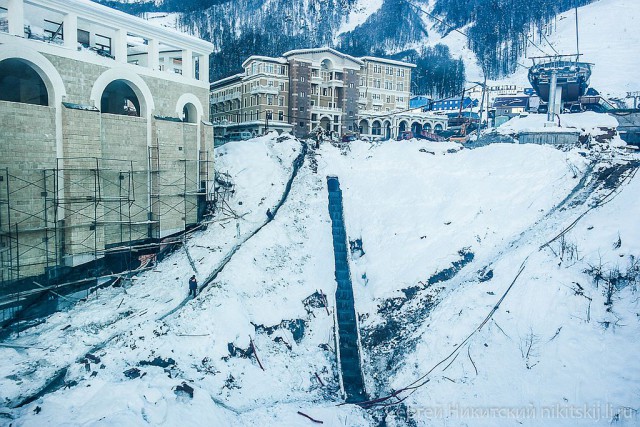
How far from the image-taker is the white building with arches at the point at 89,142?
1617 centimetres

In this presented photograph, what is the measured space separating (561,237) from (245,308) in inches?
504

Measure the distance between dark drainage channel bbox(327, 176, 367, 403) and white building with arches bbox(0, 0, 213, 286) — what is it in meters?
7.73

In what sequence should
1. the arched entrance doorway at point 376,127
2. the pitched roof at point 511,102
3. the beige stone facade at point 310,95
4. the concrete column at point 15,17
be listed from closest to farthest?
the concrete column at point 15,17 < the beige stone facade at point 310,95 < the pitched roof at point 511,102 < the arched entrance doorway at point 376,127

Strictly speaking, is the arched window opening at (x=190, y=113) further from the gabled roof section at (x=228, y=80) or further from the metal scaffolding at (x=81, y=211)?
the gabled roof section at (x=228, y=80)

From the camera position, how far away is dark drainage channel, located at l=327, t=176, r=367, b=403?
1470 centimetres

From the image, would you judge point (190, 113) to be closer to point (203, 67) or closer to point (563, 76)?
point (203, 67)

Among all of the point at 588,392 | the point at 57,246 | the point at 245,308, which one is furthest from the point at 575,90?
the point at 57,246

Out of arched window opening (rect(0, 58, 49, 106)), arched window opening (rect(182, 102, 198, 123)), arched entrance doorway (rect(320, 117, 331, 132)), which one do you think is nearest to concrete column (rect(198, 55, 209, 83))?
arched window opening (rect(182, 102, 198, 123))

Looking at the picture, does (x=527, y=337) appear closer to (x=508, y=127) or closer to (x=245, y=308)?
(x=245, y=308)

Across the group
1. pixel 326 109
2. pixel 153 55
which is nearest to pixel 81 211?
pixel 153 55

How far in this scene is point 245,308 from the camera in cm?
1662

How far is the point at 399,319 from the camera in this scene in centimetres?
1720

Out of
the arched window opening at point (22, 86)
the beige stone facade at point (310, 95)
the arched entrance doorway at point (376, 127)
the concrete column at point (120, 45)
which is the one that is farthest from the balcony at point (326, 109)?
the arched window opening at point (22, 86)

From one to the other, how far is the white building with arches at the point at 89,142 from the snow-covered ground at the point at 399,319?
8.41 feet
